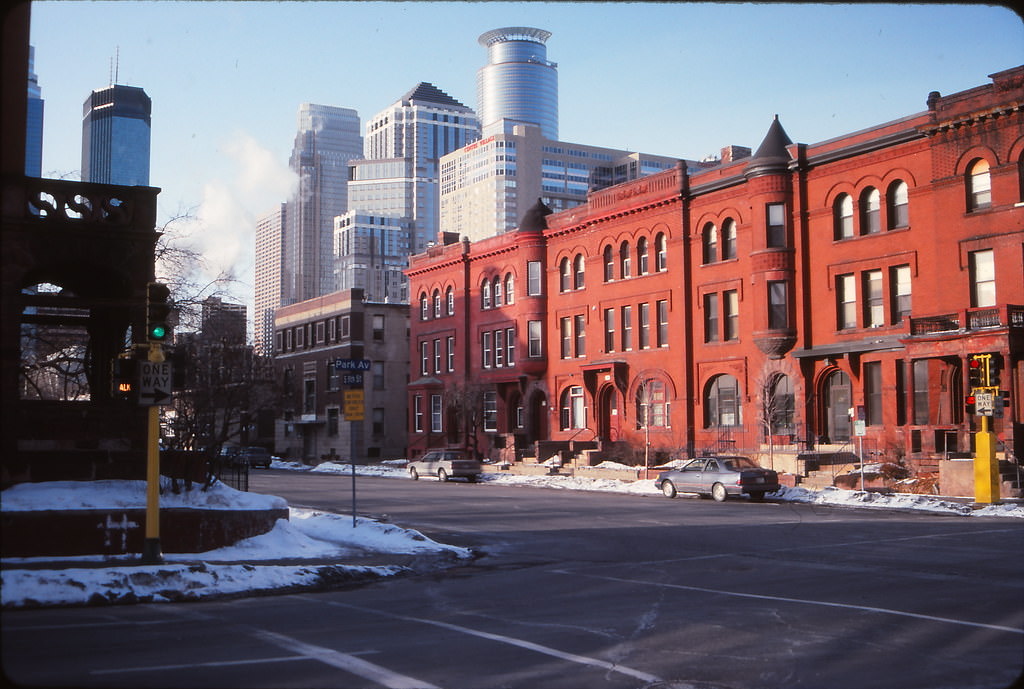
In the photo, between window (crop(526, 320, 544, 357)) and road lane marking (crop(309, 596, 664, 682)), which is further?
window (crop(526, 320, 544, 357))

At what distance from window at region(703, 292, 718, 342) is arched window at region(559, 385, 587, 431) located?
9821mm

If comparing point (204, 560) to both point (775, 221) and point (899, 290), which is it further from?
point (775, 221)

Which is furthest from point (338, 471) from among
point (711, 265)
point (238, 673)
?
point (238, 673)

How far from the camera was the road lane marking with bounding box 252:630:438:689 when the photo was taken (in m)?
9.17

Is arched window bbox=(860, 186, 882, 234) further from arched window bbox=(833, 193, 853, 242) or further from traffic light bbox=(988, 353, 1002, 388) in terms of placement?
traffic light bbox=(988, 353, 1002, 388)

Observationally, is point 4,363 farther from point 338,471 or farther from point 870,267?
point 338,471

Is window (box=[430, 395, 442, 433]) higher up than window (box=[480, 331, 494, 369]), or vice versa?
window (box=[480, 331, 494, 369])

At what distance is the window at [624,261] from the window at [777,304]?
1024cm

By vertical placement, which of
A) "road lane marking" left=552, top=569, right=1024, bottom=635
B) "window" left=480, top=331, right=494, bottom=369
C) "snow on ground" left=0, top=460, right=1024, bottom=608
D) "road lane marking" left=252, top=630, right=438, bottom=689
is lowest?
"road lane marking" left=552, top=569, right=1024, bottom=635

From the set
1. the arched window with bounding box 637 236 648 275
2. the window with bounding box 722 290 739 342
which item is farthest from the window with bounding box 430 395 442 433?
the window with bounding box 722 290 739 342

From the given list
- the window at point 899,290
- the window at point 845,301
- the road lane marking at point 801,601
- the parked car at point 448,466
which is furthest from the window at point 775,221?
the road lane marking at point 801,601

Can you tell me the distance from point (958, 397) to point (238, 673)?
34.5 meters

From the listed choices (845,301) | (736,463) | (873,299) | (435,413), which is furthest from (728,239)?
(435,413)

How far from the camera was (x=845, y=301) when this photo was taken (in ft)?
143
